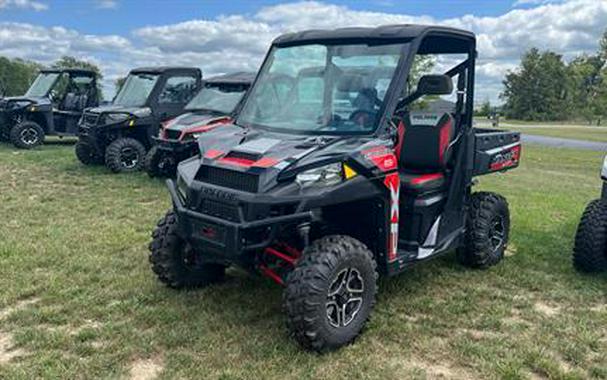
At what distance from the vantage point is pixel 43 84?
622 inches

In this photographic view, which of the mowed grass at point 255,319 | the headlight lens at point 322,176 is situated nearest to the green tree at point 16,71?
the mowed grass at point 255,319

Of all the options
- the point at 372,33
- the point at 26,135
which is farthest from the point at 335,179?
the point at 26,135

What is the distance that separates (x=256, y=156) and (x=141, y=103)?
331 inches

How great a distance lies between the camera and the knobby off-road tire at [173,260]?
15.3ft

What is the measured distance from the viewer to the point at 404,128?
192 inches

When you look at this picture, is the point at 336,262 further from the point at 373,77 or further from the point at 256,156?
the point at 373,77

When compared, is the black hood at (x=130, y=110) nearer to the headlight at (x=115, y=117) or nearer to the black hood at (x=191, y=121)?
the headlight at (x=115, y=117)

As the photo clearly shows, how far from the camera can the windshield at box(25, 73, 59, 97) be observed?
615 inches

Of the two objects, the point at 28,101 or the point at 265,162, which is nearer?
the point at 265,162

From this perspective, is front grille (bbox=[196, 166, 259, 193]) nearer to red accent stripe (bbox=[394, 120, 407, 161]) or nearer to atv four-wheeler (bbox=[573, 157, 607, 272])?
red accent stripe (bbox=[394, 120, 407, 161])

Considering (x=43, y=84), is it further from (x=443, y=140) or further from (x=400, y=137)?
(x=443, y=140)

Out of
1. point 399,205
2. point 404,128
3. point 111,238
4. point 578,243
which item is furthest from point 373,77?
point 111,238

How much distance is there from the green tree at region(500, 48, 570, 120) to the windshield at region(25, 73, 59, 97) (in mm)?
63421

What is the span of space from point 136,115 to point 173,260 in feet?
23.4
